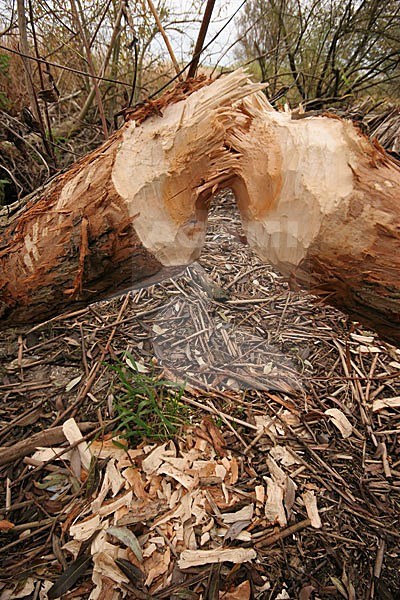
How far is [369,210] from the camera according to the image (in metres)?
0.65

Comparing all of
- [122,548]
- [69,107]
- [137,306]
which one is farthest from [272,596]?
[69,107]

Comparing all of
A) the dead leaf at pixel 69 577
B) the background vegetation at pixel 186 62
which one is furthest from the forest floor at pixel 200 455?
the background vegetation at pixel 186 62

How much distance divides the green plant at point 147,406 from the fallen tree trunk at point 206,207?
0.39m

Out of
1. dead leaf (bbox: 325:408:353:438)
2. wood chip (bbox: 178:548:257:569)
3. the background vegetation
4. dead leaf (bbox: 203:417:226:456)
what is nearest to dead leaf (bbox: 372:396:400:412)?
dead leaf (bbox: 325:408:353:438)

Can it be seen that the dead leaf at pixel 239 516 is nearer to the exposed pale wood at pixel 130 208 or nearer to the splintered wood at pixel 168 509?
the splintered wood at pixel 168 509

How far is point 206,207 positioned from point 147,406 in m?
0.63

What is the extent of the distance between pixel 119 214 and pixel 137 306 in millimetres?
848

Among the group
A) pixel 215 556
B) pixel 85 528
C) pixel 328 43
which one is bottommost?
pixel 215 556

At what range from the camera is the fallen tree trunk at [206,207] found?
2.18 feet

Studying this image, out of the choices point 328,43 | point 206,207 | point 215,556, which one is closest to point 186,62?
point 328,43

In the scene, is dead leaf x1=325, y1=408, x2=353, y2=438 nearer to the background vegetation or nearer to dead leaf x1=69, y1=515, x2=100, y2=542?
dead leaf x1=69, y1=515, x2=100, y2=542

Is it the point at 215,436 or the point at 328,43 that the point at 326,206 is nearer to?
the point at 215,436

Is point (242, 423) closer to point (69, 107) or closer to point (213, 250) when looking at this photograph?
point (213, 250)

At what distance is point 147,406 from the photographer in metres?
1.15
